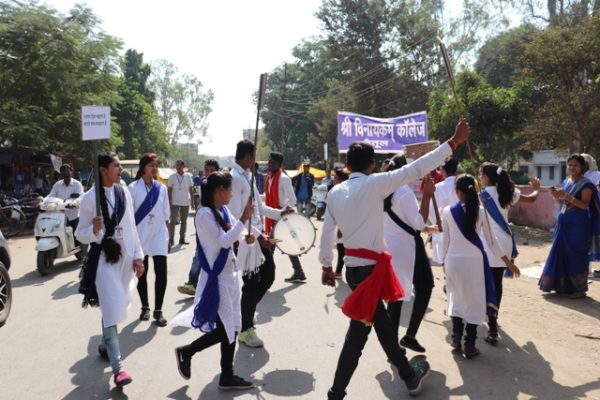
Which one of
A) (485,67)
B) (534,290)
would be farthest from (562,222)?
(485,67)

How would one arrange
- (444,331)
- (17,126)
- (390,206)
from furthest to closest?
(17,126) < (444,331) < (390,206)

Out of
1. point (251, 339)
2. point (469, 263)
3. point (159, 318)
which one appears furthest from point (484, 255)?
point (159, 318)

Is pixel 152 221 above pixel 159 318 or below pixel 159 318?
above

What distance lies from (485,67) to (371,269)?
48.2 metres

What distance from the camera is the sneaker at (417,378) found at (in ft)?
13.6

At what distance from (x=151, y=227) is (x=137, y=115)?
3769cm

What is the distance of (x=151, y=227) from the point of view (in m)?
6.34

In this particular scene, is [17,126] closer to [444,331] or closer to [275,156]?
[275,156]

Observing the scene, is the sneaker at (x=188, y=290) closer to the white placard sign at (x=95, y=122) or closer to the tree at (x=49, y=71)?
the white placard sign at (x=95, y=122)

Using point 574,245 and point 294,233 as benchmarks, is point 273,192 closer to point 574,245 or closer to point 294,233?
point 294,233

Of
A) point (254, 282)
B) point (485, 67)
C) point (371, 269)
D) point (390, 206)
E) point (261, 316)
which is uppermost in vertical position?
point (485, 67)

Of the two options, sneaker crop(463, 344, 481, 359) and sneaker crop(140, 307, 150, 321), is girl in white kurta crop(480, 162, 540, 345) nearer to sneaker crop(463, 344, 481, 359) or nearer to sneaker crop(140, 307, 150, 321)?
sneaker crop(463, 344, 481, 359)

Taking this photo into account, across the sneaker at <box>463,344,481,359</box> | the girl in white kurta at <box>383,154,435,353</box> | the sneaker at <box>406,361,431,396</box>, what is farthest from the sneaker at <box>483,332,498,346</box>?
the sneaker at <box>406,361,431,396</box>

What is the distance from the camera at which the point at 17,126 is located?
17141 millimetres
